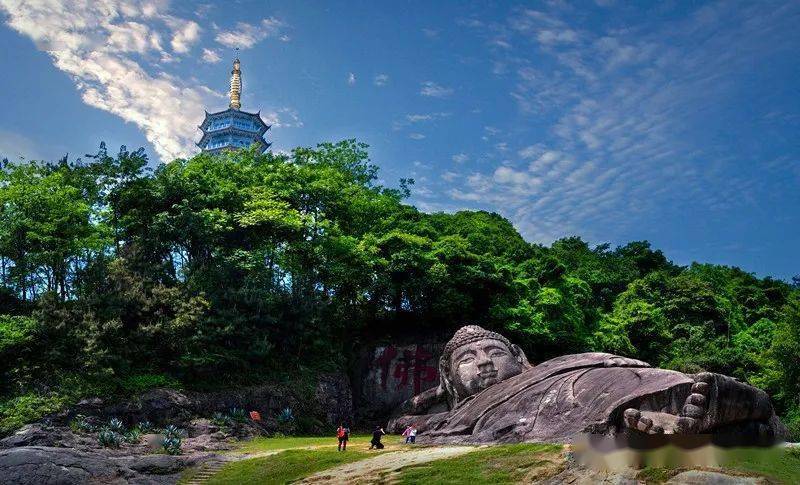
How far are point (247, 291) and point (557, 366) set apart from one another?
489 inches

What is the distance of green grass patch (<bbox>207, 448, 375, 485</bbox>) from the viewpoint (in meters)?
13.3

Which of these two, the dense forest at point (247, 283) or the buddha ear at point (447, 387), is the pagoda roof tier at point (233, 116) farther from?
the buddha ear at point (447, 387)

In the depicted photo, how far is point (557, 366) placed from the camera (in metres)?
15.2

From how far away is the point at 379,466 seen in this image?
12.5 meters

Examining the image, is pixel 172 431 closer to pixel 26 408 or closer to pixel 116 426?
pixel 116 426

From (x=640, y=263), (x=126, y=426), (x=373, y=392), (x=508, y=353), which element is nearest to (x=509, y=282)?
(x=373, y=392)

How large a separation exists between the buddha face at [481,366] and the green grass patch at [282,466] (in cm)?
418

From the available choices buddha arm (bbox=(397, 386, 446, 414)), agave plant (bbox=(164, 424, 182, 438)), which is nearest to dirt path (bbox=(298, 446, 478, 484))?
buddha arm (bbox=(397, 386, 446, 414))

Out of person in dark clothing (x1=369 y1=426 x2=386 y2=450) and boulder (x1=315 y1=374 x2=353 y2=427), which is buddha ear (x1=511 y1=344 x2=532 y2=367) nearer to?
person in dark clothing (x1=369 y1=426 x2=386 y2=450)

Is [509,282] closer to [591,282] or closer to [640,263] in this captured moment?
[591,282]

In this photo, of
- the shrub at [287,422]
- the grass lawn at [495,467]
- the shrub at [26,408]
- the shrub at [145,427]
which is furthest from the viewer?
the shrub at [287,422]

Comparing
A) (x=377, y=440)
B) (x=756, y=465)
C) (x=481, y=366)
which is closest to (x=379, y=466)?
(x=377, y=440)

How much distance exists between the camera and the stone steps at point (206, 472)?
13.9 meters

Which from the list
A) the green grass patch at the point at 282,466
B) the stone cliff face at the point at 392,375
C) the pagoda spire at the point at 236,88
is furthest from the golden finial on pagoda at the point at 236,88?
the green grass patch at the point at 282,466
